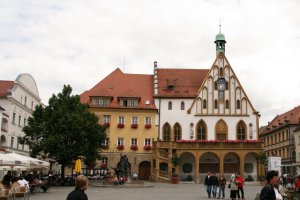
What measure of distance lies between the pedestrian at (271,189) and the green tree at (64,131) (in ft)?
110

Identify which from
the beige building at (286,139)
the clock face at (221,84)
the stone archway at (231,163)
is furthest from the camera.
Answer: the beige building at (286,139)

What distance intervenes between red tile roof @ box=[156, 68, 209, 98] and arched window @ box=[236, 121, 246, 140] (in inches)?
295

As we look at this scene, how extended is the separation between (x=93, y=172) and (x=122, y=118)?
8.39 metres

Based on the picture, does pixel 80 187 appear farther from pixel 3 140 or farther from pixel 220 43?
pixel 220 43

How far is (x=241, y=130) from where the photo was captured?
58312mm

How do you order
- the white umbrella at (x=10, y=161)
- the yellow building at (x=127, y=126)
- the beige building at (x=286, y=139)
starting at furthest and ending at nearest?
the beige building at (x=286, y=139) → the yellow building at (x=127, y=126) → the white umbrella at (x=10, y=161)

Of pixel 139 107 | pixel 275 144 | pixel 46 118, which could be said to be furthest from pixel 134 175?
pixel 275 144

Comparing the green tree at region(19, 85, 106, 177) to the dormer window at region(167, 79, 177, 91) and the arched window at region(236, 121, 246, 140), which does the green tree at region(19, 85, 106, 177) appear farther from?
the arched window at region(236, 121, 246, 140)

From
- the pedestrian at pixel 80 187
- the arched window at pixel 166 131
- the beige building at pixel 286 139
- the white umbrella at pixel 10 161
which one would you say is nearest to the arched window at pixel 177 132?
the arched window at pixel 166 131

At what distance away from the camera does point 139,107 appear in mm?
58188

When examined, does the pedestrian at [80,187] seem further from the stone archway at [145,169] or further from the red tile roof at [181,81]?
the red tile roof at [181,81]

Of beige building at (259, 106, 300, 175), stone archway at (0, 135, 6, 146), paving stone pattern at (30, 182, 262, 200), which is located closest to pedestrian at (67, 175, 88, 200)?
paving stone pattern at (30, 182, 262, 200)

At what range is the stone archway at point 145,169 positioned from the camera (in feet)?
188

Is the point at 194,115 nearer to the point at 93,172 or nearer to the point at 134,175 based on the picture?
the point at 134,175
